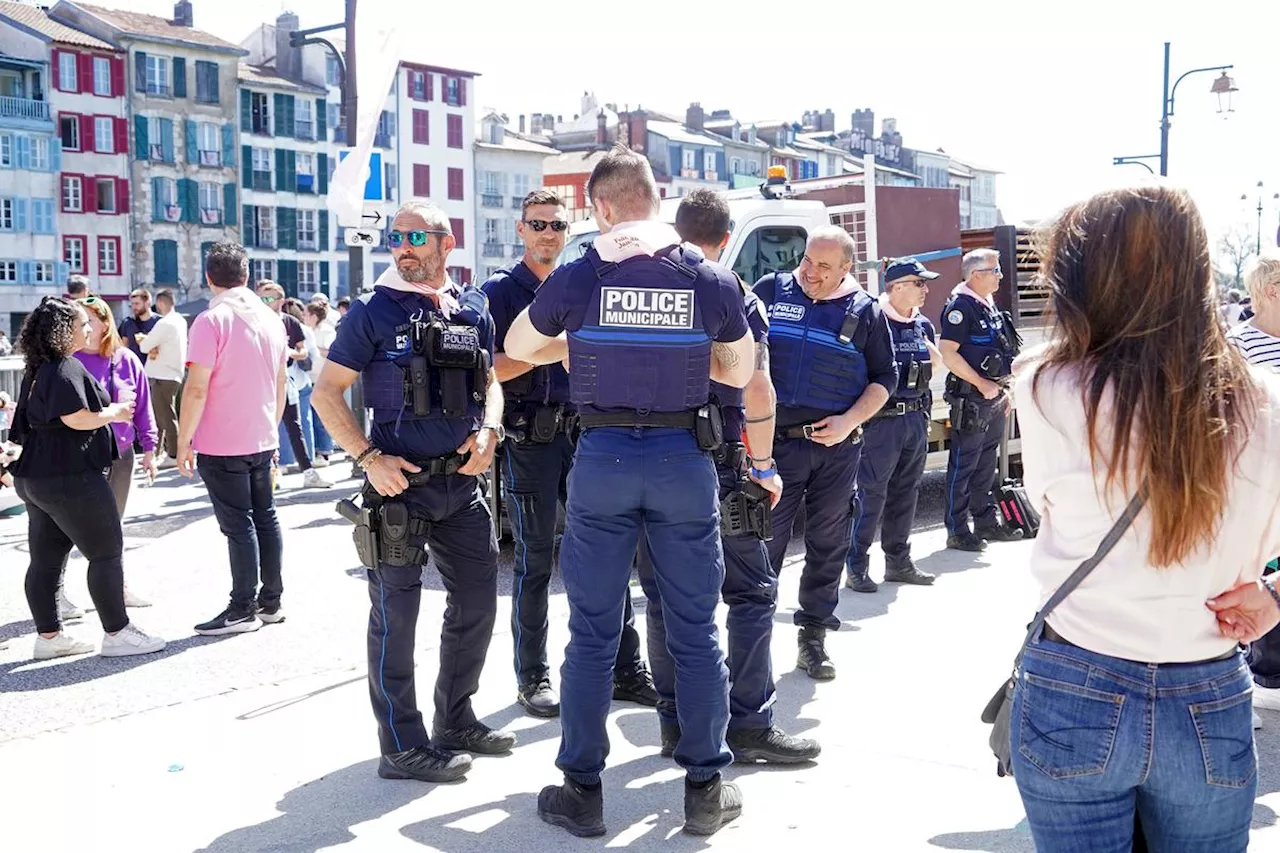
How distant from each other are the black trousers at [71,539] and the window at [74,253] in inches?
2087

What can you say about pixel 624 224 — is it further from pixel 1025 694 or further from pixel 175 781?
pixel 175 781

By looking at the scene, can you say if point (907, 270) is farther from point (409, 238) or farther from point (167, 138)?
point (167, 138)

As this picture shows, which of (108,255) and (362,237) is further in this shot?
(108,255)

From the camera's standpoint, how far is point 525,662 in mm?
5383

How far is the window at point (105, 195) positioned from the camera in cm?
5575

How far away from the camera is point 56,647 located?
20.8 ft

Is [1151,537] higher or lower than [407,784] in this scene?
higher

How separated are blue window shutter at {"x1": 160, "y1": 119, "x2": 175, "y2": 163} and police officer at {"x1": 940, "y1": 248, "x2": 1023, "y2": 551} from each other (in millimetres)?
54639

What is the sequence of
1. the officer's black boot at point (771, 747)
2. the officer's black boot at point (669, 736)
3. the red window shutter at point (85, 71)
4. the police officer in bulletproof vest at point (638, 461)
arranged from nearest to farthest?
the police officer in bulletproof vest at point (638, 461) < the officer's black boot at point (771, 747) < the officer's black boot at point (669, 736) < the red window shutter at point (85, 71)

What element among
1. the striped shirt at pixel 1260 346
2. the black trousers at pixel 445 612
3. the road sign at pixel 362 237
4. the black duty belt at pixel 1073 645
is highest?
the road sign at pixel 362 237

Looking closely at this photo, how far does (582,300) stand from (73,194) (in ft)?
187

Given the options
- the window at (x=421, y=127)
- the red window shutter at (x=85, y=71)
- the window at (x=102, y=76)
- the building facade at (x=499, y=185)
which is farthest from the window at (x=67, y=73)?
the building facade at (x=499, y=185)

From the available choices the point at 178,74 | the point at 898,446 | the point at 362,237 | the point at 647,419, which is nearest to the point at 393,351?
the point at 647,419

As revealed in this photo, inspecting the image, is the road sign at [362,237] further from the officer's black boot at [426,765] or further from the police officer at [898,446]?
the officer's black boot at [426,765]
